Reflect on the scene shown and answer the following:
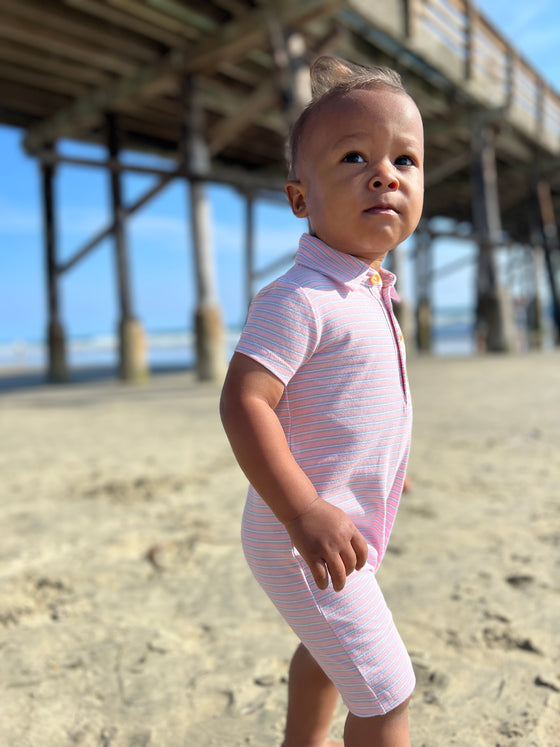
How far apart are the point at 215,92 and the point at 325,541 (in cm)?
833

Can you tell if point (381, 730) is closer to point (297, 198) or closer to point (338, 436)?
point (338, 436)

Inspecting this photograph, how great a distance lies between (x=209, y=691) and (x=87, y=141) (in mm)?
9620

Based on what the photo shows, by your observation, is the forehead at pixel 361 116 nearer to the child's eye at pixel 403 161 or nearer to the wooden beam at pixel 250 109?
the child's eye at pixel 403 161

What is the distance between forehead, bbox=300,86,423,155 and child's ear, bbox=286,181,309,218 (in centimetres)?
8

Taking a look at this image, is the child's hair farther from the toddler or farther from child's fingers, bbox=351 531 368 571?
child's fingers, bbox=351 531 368 571

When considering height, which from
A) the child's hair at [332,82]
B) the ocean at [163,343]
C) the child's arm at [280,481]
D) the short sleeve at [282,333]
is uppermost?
the ocean at [163,343]

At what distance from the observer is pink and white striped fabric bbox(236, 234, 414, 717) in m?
1.01

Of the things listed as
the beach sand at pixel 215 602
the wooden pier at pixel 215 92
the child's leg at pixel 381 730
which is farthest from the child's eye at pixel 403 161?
the wooden pier at pixel 215 92

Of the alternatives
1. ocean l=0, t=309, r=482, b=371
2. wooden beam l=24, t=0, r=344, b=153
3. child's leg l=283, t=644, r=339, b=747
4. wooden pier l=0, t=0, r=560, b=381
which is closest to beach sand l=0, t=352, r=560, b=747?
child's leg l=283, t=644, r=339, b=747

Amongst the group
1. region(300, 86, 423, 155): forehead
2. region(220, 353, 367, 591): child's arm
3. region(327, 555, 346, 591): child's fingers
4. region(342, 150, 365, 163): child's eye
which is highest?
region(300, 86, 423, 155): forehead

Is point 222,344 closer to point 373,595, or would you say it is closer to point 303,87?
point 303,87

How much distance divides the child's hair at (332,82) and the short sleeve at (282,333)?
286 millimetres

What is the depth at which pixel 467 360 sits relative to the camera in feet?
31.9

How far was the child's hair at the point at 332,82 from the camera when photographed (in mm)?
1101
